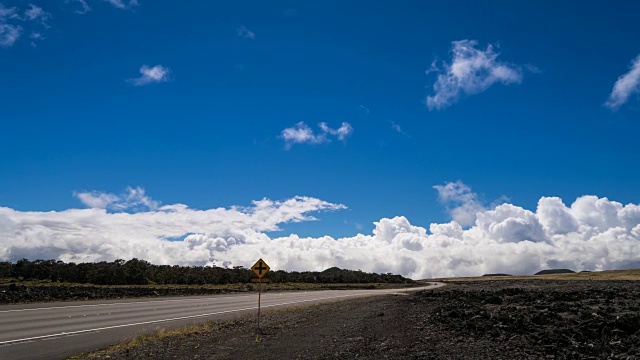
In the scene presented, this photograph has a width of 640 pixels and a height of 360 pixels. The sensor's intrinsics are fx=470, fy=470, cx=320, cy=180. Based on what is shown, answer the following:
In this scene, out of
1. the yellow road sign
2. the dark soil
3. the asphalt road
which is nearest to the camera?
the dark soil

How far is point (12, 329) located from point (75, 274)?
51549mm

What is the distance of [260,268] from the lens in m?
20.1

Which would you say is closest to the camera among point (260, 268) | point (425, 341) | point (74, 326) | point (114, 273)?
point (425, 341)

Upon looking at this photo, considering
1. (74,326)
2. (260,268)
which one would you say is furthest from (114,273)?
→ (260,268)

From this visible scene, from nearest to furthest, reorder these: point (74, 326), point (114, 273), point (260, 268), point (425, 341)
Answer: point (425, 341), point (74, 326), point (260, 268), point (114, 273)

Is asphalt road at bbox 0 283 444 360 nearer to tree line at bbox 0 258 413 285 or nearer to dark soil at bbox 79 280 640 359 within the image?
dark soil at bbox 79 280 640 359

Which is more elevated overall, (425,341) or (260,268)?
(260,268)

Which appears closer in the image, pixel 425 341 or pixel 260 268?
pixel 425 341

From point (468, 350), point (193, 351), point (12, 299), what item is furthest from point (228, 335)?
point (12, 299)

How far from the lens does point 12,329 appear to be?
716 inches

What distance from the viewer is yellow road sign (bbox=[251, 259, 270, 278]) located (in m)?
20.0

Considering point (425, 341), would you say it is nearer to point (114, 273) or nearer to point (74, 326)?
point (74, 326)

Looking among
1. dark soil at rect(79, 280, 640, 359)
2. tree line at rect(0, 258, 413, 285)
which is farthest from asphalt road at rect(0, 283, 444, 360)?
tree line at rect(0, 258, 413, 285)

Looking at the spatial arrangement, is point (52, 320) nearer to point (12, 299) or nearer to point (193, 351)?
point (193, 351)
